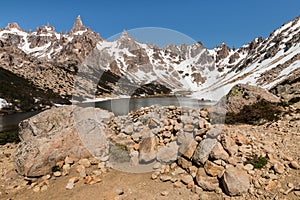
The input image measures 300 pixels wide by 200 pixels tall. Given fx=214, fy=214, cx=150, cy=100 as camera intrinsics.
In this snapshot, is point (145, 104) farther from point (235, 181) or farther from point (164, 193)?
point (235, 181)

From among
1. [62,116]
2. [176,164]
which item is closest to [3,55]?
[62,116]

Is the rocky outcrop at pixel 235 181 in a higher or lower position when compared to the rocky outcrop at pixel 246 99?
lower

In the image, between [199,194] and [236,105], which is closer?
[199,194]

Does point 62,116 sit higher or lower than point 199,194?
higher

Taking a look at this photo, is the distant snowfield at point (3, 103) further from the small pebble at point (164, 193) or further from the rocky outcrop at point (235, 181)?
the rocky outcrop at point (235, 181)

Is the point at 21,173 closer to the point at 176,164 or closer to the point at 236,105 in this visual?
the point at 176,164

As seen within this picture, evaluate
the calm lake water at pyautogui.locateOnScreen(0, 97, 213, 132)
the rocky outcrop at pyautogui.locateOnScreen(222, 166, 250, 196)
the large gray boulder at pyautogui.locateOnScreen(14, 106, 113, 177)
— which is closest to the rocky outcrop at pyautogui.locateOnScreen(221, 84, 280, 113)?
the calm lake water at pyautogui.locateOnScreen(0, 97, 213, 132)

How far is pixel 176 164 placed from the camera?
11.0 metres

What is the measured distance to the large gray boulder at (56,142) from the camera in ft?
37.3

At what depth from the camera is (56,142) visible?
39.9ft

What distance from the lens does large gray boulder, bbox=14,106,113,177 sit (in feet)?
37.3

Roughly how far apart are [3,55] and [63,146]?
188 metres

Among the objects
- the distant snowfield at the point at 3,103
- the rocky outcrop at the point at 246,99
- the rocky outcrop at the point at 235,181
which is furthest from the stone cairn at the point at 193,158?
the distant snowfield at the point at 3,103

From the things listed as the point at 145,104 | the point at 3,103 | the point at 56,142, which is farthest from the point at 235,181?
the point at 3,103
